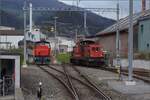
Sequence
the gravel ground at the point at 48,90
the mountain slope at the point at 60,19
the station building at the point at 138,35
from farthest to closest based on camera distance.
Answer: the mountain slope at the point at 60,19
the station building at the point at 138,35
the gravel ground at the point at 48,90

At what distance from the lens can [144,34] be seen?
2274 inches

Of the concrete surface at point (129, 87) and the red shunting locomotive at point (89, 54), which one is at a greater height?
the red shunting locomotive at point (89, 54)

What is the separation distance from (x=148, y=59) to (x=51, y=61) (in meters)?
22.4

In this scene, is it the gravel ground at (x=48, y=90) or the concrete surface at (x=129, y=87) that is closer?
the gravel ground at (x=48, y=90)

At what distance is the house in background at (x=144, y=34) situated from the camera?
55700mm

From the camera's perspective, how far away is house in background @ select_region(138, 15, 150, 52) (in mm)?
55700

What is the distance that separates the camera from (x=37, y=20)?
16212cm

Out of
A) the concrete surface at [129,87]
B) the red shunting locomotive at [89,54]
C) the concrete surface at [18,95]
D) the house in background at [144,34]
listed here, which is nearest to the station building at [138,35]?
the house in background at [144,34]

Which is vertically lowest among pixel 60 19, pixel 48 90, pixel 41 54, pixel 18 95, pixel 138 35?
pixel 48 90

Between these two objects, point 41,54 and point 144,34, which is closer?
point 144,34

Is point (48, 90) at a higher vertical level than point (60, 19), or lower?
lower

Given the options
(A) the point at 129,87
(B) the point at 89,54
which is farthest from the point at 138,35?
(A) the point at 129,87

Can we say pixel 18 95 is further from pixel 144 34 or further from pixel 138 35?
pixel 138 35

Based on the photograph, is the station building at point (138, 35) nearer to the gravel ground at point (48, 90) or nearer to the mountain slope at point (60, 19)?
the gravel ground at point (48, 90)
